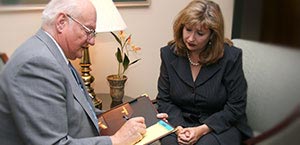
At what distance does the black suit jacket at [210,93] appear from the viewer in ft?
4.60

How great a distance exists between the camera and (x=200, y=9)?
1379mm

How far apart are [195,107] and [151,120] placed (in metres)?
0.31

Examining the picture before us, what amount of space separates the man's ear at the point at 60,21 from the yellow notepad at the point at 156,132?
46 cm

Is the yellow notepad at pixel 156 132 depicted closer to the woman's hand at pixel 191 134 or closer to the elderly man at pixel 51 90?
the elderly man at pixel 51 90

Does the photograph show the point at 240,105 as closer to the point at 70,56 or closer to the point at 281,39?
the point at 70,56

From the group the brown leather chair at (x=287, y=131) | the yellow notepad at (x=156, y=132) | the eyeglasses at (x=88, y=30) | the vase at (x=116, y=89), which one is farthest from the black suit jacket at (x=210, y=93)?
the brown leather chair at (x=287, y=131)

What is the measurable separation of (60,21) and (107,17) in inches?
24.9

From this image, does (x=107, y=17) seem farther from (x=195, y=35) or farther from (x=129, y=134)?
(x=129, y=134)

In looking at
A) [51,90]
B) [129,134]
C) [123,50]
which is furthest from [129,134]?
[123,50]

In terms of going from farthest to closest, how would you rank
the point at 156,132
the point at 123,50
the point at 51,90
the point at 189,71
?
1. the point at 123,50
2. the point at 189,71
3. the point at 156,132
4. the point at 51,90

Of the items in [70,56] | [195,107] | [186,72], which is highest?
[70,56]

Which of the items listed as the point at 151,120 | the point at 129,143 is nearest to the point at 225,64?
the point at 151,120

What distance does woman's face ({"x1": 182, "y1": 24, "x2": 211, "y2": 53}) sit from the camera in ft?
4.55

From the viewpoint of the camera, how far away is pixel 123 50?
201 cm
